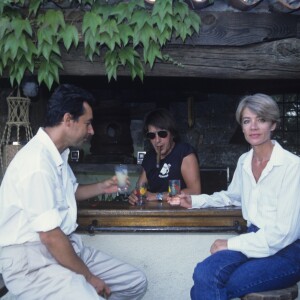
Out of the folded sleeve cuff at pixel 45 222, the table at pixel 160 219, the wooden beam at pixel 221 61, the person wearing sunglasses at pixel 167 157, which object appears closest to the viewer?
the folded sleeve cuff at pixel 45 222

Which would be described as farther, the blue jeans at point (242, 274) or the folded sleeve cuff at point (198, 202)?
the folded sleeve cuff at point (198, 202)

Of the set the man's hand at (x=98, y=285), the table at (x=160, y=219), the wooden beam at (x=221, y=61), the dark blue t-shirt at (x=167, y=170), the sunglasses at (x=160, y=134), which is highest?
the wooden beam at (x=221, y=61)

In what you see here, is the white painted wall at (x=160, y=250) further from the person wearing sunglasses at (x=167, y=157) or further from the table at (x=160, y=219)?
the person wearing sunglasses at (x=167, y=157)

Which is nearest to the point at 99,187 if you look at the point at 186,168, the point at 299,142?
the point at 186,168

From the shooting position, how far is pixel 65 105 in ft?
9.39

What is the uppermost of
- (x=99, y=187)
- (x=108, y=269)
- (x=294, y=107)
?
(x=294, y=107)

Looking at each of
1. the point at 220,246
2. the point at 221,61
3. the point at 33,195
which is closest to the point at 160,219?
the point at 220,246

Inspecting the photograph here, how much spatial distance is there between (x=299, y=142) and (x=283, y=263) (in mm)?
5704

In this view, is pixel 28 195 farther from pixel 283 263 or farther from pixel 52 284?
pixel 283 263

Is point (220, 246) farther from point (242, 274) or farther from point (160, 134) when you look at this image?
point (160, 134)

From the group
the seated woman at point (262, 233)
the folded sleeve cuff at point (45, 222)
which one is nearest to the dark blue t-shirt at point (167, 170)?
the seated woman at point (262, 233)

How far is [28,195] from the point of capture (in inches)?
101

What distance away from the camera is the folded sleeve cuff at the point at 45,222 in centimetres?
257

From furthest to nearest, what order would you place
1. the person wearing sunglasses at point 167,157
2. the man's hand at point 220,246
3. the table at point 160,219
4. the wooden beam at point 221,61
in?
the person wearing sunglasses at point 167,157 < the wooden beam at point 221,61 < the table at point 160,219 < the man's hand at point 220,246
